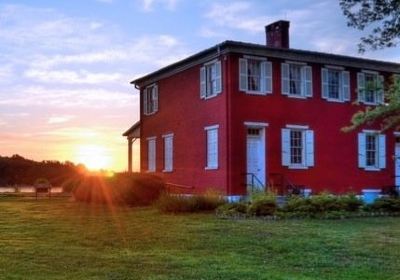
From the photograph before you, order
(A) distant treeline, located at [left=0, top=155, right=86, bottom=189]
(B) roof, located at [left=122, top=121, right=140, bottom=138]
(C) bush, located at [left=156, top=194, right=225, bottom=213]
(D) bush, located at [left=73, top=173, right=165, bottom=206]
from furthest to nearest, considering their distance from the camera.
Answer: (A) distant treeline, located at [left=0, top=155, right=86, bottom=189] < (B) roof, located at [left=122, top=121, right=140, bottom=138] < (D) bush, located at [left=73, top=173, right=165, bottom=206] < (C) bush, located at [left=156, top=194, right=225, bottom=213]

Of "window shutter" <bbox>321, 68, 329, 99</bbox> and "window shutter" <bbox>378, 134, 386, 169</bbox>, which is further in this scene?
"window shutter" <bbox>378, 134, 386, 169</bbox>

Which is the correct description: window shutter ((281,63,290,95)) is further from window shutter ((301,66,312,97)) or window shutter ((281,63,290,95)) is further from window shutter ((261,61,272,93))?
window shutter ((301,66,312,97))

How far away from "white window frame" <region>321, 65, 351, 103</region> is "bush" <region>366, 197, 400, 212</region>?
23.9 feet

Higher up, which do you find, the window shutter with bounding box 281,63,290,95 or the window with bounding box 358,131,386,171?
the window shutter with bounding box 281,63,290,95

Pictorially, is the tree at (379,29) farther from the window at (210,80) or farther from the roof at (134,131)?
the roof at (134,131)

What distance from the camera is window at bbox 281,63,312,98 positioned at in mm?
24969

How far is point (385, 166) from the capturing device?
27.1 metres

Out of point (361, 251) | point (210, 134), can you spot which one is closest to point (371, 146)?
point (210, 134)

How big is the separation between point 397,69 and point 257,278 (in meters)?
21.3

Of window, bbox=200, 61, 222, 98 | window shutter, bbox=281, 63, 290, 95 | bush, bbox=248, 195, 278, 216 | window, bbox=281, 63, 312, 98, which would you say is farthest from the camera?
window, bbox=281, 63, 312, 98

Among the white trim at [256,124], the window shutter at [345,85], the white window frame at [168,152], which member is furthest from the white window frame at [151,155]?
the window shutter at [345,85]

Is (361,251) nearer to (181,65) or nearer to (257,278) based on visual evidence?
(257,278)

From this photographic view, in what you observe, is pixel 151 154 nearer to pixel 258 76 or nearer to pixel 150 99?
pixel 150 99

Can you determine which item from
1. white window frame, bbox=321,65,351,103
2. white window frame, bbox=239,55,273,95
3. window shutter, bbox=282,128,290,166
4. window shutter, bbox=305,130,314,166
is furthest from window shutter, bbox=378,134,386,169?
white window frame, bbox=239,55,273,95
